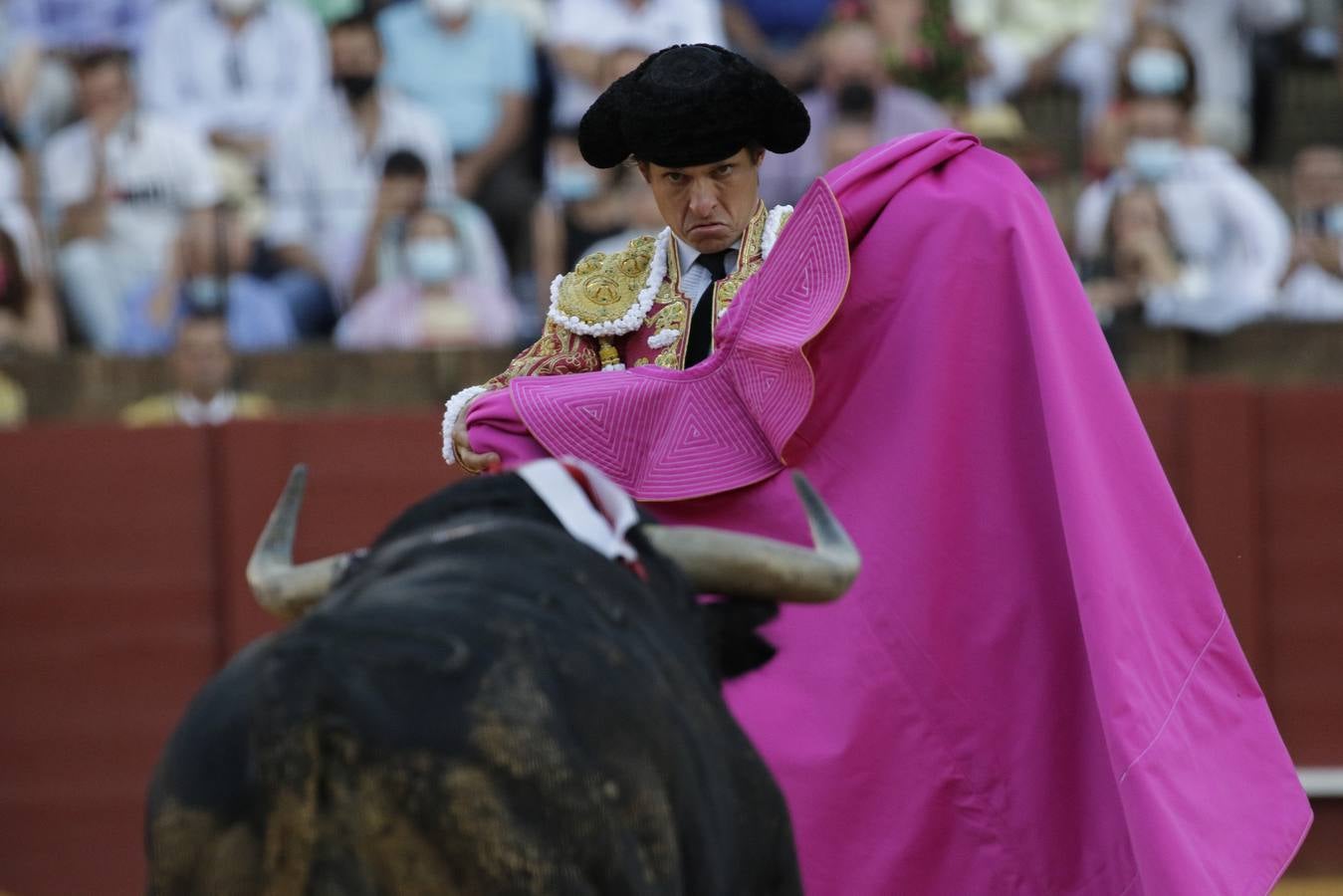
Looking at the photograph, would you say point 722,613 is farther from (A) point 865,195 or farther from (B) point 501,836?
(A) point 865,195

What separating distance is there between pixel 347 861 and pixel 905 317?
142 centimetres

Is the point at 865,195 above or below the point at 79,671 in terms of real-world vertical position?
above

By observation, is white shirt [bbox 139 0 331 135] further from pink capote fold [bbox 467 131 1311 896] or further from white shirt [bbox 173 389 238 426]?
pink capote fold [bbox 467 131 1311 896]

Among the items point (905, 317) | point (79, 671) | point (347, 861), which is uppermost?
point (905, 317)

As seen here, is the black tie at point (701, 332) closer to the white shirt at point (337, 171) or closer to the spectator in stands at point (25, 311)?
the white shirt at point (337, 171)

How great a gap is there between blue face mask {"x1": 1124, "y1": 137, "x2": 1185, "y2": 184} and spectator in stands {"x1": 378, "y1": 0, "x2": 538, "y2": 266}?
170 cm

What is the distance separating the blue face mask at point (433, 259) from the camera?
6.06m

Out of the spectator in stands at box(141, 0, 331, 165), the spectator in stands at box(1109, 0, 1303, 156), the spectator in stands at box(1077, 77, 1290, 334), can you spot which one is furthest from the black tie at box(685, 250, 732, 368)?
the spectator in stands at box(1109, 0, 1303, 156)

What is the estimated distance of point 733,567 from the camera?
221 cm

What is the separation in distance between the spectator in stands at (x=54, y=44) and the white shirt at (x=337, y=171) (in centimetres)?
61

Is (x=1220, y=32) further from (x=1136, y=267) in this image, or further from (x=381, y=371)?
(x=381, y=371)

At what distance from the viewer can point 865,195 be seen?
9.60 feet

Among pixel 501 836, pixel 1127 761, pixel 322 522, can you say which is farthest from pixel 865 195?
pixel 322 522

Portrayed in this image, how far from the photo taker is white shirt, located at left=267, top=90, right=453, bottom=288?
6.14m
